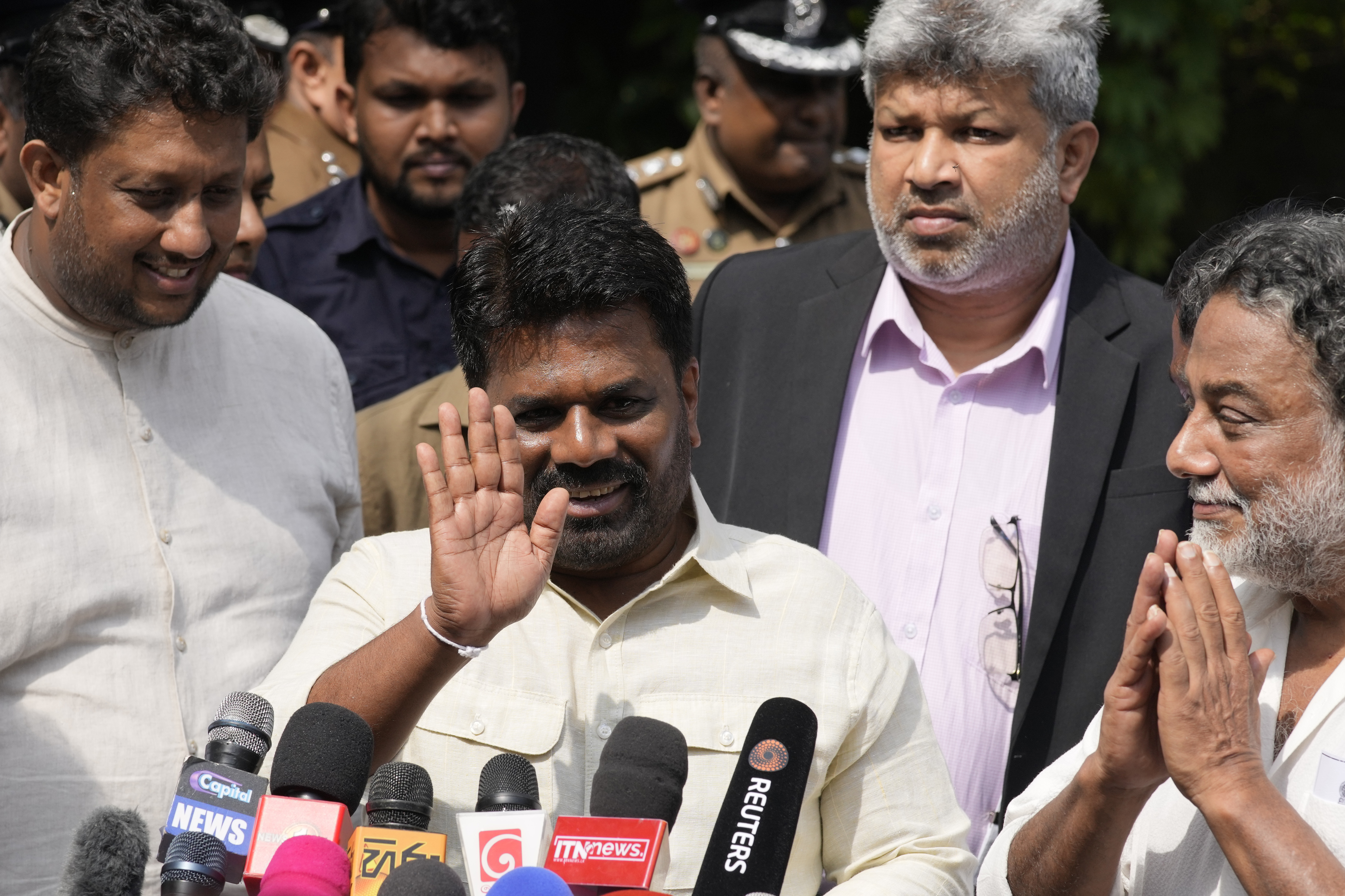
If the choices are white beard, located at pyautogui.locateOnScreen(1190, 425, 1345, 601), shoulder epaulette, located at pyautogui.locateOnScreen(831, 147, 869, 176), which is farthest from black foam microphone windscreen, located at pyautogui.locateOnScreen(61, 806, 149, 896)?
shoulder epaulette, located at pyautogui.locateOnScreen(831, 147, 869, 176)

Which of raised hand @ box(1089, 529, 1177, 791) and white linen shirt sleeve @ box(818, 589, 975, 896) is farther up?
raised hand @ box(1089, 529, 1177, 791)

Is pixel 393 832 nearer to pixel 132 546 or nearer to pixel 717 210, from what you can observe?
pixel 132 546

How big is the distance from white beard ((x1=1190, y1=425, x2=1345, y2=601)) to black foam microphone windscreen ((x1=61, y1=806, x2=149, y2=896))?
1969 mm

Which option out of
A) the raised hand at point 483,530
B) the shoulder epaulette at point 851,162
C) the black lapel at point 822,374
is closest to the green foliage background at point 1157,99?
the shoulder epaulette at point 851,162

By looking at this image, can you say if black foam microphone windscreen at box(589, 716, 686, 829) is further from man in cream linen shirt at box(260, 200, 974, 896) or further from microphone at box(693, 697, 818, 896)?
man in cream linen shirt at box(260, 200, 974, 896)

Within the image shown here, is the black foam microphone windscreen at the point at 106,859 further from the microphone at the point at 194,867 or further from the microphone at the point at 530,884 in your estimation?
the microphone at the point at 530,884

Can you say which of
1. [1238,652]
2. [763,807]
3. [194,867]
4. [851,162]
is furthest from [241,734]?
[851,162]

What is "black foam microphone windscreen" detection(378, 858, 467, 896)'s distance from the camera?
1824mm

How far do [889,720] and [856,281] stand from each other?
172cm

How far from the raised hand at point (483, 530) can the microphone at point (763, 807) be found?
46 cm

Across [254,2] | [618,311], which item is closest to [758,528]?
[618,311]

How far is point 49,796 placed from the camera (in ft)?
10.1

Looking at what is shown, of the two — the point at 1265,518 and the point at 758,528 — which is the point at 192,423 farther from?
the point at 1265,518

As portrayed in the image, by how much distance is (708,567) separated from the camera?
9.39 feet
